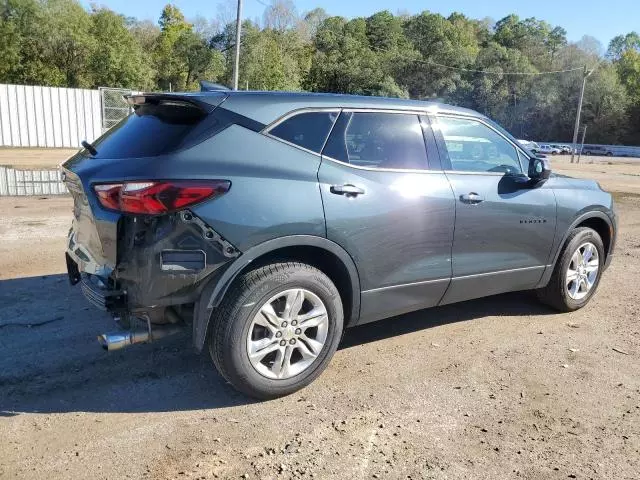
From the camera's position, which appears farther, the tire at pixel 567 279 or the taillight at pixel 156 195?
the tire at pixel 567 279

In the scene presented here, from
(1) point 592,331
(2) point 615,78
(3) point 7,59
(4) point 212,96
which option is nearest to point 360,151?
(4) point 212,96

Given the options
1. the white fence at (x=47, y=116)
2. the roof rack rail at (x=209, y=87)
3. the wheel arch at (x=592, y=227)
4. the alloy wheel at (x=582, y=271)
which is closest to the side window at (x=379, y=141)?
the roof rack rail at (x=209, y=87)

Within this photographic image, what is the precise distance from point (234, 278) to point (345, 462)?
1.18 metres

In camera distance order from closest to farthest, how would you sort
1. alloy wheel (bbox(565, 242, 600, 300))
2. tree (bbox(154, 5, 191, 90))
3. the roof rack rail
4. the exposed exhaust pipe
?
the exposed exhaust pipe, the roof rack rail, alloy wheel (bbox(565, 242, 600, 300)), tree (bbox(154, 5, 191, 90))

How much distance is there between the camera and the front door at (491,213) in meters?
4.27

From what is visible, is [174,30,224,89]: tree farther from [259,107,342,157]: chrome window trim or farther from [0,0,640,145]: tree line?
[259,107,342,157]: chrome window trim

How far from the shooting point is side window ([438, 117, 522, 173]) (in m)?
4.35

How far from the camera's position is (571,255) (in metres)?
5.08

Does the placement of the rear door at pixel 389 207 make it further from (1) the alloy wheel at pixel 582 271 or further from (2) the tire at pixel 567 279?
(1) the alloy wheel at pixel 582 271

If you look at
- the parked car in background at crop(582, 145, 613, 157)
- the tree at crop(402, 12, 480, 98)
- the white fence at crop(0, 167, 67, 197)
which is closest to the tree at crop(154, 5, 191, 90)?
the tree at crop(402, 12, 480, 98)

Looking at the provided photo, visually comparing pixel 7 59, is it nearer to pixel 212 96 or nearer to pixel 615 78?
pixel 212 96

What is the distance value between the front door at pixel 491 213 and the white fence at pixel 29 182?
926 centimetres

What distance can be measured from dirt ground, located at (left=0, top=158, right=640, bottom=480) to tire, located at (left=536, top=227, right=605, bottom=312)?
181 mm

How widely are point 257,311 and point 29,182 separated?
9.92 m
